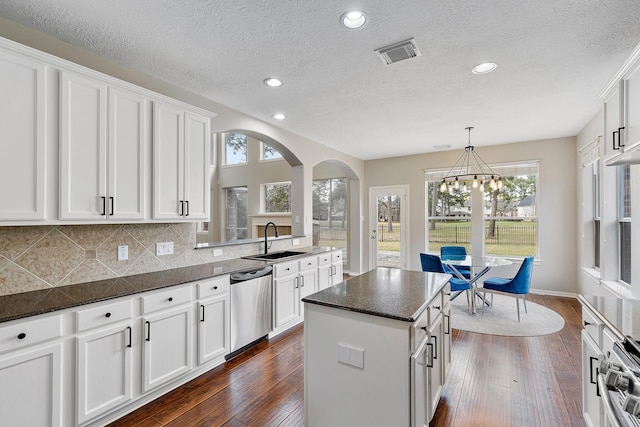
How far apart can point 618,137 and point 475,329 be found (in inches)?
101

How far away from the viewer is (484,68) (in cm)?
262

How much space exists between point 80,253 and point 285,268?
1.93m

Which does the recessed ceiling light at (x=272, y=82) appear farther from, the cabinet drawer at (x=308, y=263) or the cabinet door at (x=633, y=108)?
the cabinet door at (x=633, y=108)

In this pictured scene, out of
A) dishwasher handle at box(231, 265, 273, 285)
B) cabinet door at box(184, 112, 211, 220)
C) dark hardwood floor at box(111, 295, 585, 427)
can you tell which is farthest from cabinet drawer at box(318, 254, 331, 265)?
cabinet door at box(184, 112, 211, 220)

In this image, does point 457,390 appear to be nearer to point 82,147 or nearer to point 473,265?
point 473,265

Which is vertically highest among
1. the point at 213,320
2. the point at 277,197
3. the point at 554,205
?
the point at 277,197

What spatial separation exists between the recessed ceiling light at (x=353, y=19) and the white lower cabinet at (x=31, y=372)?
252 cm

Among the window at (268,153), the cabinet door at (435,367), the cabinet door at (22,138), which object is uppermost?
the window at (268,153)

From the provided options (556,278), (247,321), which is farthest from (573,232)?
(247,321)

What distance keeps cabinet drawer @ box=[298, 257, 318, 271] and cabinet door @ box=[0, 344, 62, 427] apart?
8.00 ft

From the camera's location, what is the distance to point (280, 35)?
2148 mm

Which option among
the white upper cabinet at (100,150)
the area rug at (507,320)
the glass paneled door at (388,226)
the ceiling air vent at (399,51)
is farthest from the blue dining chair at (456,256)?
the white upper cabinet at (100,150)

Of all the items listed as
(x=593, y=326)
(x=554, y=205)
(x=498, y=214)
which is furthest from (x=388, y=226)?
(x=593, y=326)

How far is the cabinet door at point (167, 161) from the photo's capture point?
2.48 m
